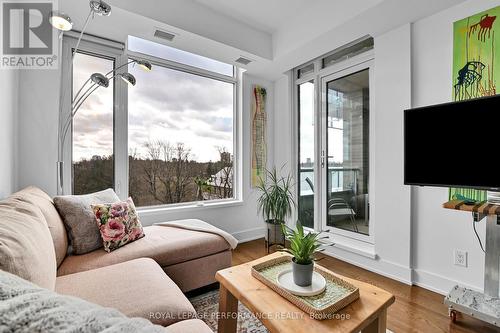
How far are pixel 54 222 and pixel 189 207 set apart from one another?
158 centimetres

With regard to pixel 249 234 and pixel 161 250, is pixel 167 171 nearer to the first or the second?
pixel 161 250

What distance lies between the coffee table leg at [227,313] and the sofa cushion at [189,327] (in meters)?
0.35

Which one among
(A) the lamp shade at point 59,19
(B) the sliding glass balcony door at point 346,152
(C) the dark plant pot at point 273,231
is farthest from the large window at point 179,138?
(B) the sliding glass balcony door at point 346,152

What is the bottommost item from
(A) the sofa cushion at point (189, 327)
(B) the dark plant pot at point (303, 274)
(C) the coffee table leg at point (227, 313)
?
(C) the coffee table leg at point (227, 313)

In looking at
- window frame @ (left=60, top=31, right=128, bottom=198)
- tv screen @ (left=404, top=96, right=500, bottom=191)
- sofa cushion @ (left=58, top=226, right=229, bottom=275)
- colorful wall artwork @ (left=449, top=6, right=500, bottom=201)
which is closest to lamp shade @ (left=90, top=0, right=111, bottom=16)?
window frame @ (left=60, top=31, right=128, bottom=198)

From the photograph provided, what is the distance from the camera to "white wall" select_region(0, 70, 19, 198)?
1.70 metres

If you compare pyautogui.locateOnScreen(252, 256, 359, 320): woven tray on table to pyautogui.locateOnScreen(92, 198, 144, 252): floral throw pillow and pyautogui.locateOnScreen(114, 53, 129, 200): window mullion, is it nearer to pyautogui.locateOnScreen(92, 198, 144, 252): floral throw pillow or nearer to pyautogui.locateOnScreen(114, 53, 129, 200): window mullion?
pyautogui.locateOnScreen(92, 198, 144, 252): floral throw pillow

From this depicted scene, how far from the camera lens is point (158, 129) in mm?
2969

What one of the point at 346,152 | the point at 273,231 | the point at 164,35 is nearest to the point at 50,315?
the point at 164,35

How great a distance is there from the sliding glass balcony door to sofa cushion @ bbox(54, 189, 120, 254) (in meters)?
2.60

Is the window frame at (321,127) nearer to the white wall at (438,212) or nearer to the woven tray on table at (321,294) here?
the white wall at (438,212)

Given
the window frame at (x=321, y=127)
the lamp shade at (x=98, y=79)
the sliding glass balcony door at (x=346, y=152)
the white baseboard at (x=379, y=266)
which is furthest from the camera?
the sliding glass balcony door at (x=346, y=152)

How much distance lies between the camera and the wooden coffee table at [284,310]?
3.18 ft

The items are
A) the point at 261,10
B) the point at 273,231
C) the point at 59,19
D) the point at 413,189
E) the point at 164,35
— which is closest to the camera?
the point at 59,19
